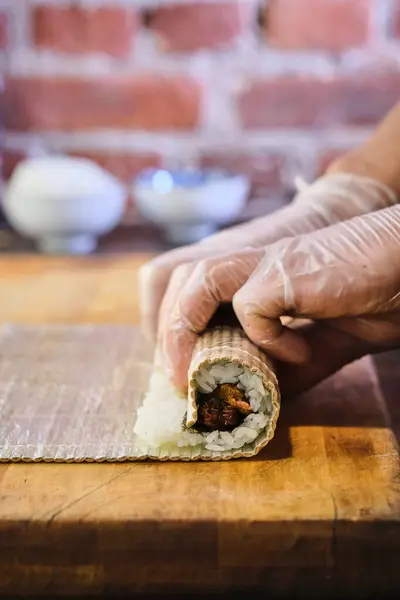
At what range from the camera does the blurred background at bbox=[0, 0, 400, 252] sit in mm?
1812

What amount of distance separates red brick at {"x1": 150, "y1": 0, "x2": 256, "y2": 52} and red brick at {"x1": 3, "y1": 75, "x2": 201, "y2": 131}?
0.26ft

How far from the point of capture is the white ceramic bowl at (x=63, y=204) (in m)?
1.61

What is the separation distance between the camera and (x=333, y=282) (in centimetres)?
83

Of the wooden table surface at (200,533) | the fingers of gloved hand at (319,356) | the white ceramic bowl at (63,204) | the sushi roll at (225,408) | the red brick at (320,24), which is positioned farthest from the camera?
the red brick at (320,24)

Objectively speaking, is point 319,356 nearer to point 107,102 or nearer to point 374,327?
point 374,327

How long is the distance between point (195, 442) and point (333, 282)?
0.67ft

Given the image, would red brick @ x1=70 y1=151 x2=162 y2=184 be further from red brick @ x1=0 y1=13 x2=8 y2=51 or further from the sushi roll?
the sushi roll

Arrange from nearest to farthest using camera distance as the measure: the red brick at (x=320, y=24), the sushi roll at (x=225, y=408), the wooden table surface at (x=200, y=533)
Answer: the wooden table surface at (x=200, y=533) → the sushi roll at (x=225, y=408) → the red brick at (x=320, y=24)

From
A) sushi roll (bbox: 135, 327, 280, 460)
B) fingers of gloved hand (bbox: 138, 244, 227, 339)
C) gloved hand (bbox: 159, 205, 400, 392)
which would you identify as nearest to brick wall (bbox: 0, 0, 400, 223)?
fingers of gloved hand (bbox: 138, 244, 227, 339)

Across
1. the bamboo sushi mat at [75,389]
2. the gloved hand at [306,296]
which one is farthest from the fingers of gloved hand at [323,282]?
the bamboo sushi mat at [75,389]

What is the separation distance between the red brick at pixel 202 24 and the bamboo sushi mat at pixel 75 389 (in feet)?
2.80

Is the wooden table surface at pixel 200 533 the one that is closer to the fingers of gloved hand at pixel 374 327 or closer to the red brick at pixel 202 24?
the fingers of gloved hand at pixel 374 327

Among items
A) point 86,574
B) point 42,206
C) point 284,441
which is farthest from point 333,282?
Answer: point 42,206

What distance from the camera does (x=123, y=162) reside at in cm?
187
